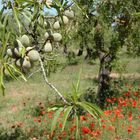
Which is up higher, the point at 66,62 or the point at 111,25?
the point at 111,25

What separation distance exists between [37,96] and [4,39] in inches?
465

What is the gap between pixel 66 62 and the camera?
31.8 feet

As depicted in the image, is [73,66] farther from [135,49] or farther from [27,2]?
[27,2]

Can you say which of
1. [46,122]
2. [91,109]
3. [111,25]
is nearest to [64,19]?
[91,109]

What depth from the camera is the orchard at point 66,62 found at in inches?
68.7

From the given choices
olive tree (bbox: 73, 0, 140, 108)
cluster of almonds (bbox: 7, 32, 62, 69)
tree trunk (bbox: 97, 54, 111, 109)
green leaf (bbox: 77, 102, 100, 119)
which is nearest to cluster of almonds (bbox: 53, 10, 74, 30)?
cluster of almonds (bbox: 7, 32, 62, 69)

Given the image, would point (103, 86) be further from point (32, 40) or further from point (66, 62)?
point (32, 40)

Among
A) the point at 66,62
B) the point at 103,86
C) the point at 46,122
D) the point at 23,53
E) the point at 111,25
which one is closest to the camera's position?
the point at 23,53

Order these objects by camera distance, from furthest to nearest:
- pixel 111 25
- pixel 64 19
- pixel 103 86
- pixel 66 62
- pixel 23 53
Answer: pixel 103 86 < pixel 66 62 < pixel 111 25 < pixel 64 19 < pixel 23 53

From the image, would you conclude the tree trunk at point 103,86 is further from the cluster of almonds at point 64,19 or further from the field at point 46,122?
the cluster of almonds at point 64,19

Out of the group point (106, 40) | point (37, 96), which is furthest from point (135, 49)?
point (37, 96)

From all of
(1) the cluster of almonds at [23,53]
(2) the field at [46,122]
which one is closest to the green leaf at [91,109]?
(1) the cluster of almonds at [23,53]

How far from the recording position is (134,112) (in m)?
8.77

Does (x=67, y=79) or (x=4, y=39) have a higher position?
(x=4, y=39)
